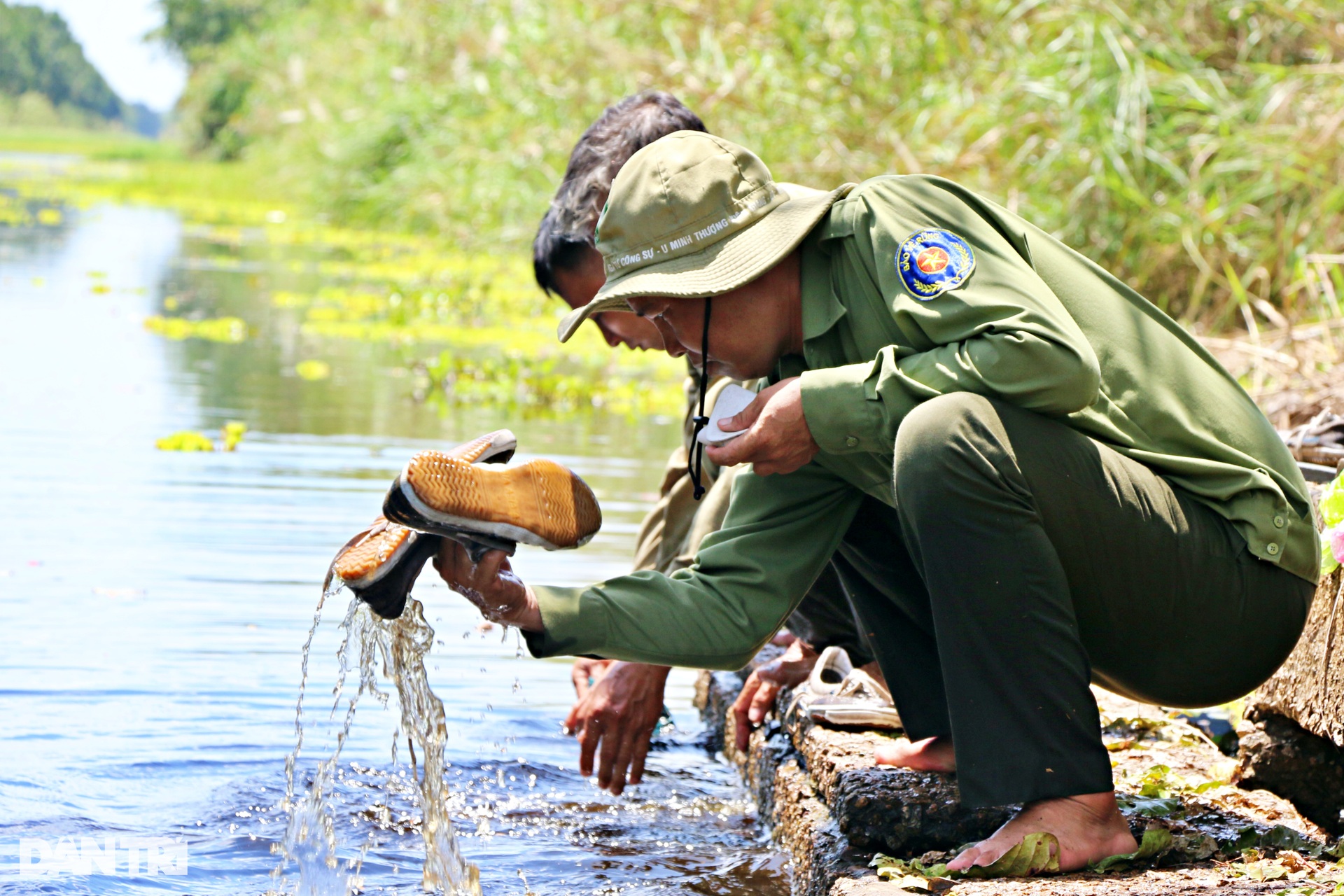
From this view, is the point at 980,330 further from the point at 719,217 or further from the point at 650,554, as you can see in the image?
the point at 650,554

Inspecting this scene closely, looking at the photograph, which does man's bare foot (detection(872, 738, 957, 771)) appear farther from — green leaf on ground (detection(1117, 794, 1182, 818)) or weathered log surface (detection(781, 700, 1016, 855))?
green leaf on ground (detection(1117, 794, 1182, 818))

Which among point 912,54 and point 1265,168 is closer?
point 1265,168

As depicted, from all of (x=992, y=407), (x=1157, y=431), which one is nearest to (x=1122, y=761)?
(x=1157, y=431)

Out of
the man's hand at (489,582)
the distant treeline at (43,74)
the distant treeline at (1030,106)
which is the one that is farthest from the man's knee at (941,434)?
the distant treeline at (43,74)

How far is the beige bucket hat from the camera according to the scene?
84.7 inches

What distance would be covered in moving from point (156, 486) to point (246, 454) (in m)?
0.63

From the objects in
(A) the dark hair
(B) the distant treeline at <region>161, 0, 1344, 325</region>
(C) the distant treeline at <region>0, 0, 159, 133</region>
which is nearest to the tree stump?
(A) the dark hair

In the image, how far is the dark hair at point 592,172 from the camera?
3186 mm

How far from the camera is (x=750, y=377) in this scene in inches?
92.0

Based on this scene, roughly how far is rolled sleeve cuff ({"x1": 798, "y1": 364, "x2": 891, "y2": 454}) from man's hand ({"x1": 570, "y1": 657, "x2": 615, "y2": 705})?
3.72 ft

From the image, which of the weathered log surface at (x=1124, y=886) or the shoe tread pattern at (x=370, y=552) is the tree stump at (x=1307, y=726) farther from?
the shoe tread pattern at (x=370, y=552)

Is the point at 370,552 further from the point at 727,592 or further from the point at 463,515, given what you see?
the point at 727,592

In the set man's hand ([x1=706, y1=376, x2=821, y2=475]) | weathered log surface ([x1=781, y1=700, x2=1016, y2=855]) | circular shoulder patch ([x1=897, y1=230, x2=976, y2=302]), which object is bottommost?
weathered log surface ([x1=781, y1=700, x2=1016, y2=855])

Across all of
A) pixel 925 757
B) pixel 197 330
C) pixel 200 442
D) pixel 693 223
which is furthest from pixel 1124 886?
pixel 197 330
